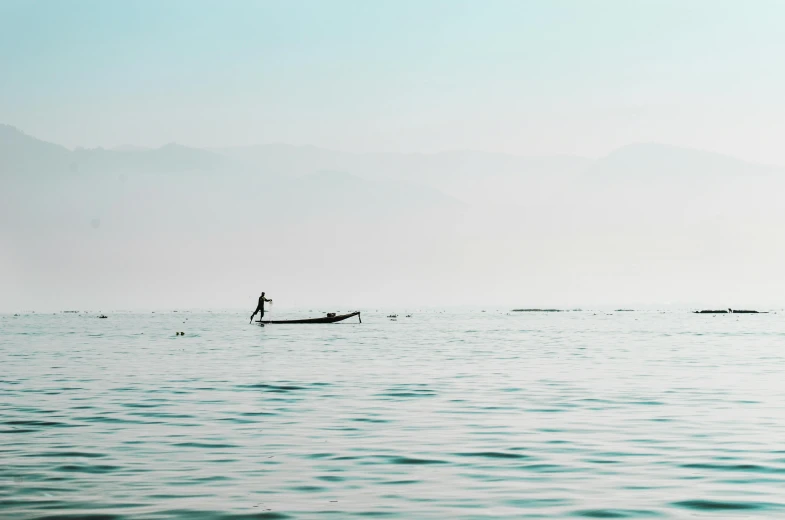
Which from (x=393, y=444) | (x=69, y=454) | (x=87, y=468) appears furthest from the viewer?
(x=393, y=444)

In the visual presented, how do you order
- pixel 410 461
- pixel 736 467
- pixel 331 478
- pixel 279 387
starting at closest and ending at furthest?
1. pixel 331 478
2. pixel 736 467
3. pixel 410 461
4. pixel 279 387

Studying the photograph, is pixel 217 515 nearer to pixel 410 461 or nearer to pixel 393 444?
pixel 410 461

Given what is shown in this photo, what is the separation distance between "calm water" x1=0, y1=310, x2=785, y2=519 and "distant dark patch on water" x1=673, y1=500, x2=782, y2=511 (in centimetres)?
4

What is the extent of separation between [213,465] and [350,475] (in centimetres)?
245

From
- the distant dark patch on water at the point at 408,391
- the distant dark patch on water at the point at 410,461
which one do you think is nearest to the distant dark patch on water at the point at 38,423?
the distant dark patch on water at the point at 410,461

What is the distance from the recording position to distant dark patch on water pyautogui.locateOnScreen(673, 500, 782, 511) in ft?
43.0

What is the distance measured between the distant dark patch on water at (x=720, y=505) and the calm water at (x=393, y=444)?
0.04 m

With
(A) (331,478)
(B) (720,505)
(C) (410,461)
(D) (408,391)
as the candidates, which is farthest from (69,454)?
(D) (408,391)

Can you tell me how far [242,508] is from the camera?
13.1m

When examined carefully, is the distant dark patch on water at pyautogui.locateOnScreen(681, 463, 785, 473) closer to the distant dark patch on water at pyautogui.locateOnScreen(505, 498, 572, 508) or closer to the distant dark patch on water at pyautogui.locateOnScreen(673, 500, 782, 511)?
the distant dark patch on water at pyautogui.locateOnScreen(673, 500, 782, 511)

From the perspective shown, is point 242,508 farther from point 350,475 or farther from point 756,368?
point 756,368

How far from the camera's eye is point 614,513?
1280 centimetres

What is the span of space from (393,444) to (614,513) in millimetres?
6758

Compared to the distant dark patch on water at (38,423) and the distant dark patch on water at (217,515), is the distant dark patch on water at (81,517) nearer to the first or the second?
the distant dark patch on water at (217,515)
